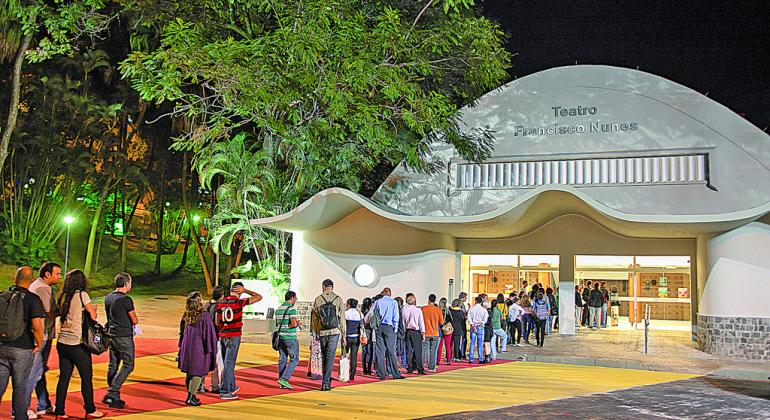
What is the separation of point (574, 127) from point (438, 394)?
430 inches

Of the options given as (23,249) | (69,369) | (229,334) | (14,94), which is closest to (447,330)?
(229,334)

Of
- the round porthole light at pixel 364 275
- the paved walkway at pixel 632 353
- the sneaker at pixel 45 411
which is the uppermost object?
the round porthole light at pixel 364 275

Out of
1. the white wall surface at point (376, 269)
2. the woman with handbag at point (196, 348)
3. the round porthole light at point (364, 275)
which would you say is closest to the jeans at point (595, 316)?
the white wall surface at point (376, 269)

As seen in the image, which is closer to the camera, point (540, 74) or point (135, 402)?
point (135, 402)

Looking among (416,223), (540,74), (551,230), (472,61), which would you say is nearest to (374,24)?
(472,61)

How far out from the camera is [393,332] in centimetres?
1219

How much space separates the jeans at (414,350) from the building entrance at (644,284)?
9.00 meters

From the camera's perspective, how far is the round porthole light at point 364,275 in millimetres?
19844

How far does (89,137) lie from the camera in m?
32.9

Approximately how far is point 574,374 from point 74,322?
29.1ft

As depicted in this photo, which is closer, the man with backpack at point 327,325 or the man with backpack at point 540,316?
the man with backpack at point 327,325

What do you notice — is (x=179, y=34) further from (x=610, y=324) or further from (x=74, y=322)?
(x=610, y=324)

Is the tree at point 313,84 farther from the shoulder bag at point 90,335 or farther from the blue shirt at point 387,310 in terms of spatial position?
the shoulder bag at point 90,335

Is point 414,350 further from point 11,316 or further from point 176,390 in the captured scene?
point 11,316
